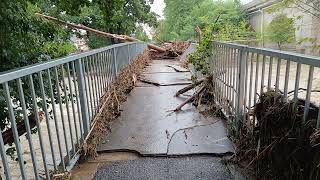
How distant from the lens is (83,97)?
3.07 metres

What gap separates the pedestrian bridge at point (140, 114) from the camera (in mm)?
2104

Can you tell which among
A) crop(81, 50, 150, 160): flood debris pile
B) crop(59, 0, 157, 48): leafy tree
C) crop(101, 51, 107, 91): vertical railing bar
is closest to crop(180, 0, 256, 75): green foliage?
crop(81, 50, 150, 160): flood debris pile

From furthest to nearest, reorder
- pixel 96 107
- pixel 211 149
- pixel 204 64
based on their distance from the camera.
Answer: pixel 204 64
pixel 96 107
pixel 211 149

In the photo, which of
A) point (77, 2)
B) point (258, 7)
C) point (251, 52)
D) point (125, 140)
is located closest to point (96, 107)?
point (125, 140)

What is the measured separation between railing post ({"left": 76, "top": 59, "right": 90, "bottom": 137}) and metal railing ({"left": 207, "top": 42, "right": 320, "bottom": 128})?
5.59ft

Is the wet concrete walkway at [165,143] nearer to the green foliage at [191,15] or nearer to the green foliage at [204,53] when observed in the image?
the green foliage at [204,53]

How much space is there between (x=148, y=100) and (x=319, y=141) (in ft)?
12.9

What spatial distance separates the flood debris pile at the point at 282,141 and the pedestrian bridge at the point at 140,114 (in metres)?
0.09

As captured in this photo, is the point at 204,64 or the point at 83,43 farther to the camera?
the point at 83,43

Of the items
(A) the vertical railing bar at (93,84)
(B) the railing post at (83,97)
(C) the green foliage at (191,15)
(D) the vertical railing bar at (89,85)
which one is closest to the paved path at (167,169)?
(B) the railing post at (83,97)

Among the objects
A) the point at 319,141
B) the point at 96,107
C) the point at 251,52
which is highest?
the point at 251,52

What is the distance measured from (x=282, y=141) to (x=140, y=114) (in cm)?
271

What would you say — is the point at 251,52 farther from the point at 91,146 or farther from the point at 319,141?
the point at 91,146

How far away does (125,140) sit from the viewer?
3.41m
